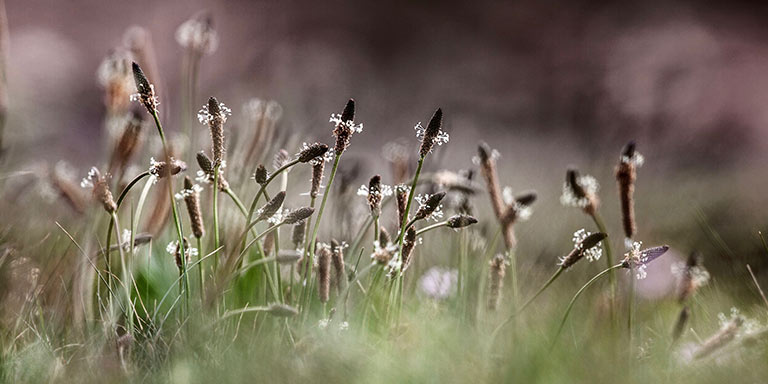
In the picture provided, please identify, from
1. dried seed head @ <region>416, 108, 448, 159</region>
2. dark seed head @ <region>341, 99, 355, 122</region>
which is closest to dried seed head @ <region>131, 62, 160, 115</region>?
dark seed head @ <region>341, 99, 355, 122</region>

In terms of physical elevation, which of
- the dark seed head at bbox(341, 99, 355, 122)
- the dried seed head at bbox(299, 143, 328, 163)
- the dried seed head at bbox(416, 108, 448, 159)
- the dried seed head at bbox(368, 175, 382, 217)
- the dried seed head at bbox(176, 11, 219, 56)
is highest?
the dried seed head at bbox(176, 11, 219, 56)

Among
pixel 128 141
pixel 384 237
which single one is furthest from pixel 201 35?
pixel 384 237

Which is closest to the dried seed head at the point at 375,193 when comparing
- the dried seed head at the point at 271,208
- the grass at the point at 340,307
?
the grass at the point at 340,307

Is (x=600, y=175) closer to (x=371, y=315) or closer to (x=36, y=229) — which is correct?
(x=371, y=315)

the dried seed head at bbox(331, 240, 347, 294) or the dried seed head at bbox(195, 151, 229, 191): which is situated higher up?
the dried seed head at bbox(195, 151, 229, 191)

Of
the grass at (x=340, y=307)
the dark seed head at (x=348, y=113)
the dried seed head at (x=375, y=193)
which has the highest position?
the dark seed head at (x=348, y=113)

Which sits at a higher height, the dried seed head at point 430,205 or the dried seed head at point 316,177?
the dried seed head at point 316,177

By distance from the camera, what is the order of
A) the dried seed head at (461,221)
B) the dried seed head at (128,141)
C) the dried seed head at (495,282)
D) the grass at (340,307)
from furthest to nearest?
the dried seed head at (495,282), the dried seed head at (128,141), the dried seed head at (461,221), the grass at (340,307)

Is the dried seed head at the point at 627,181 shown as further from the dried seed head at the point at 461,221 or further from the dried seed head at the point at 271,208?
the dried seed head at the point at 271,208

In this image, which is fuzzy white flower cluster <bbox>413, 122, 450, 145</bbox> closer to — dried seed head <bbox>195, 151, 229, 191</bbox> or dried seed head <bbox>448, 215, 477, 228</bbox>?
dried seed head <bbox>448, 215, 477, 228</bbox>

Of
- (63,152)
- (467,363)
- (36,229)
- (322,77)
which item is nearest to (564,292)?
(467,363)
